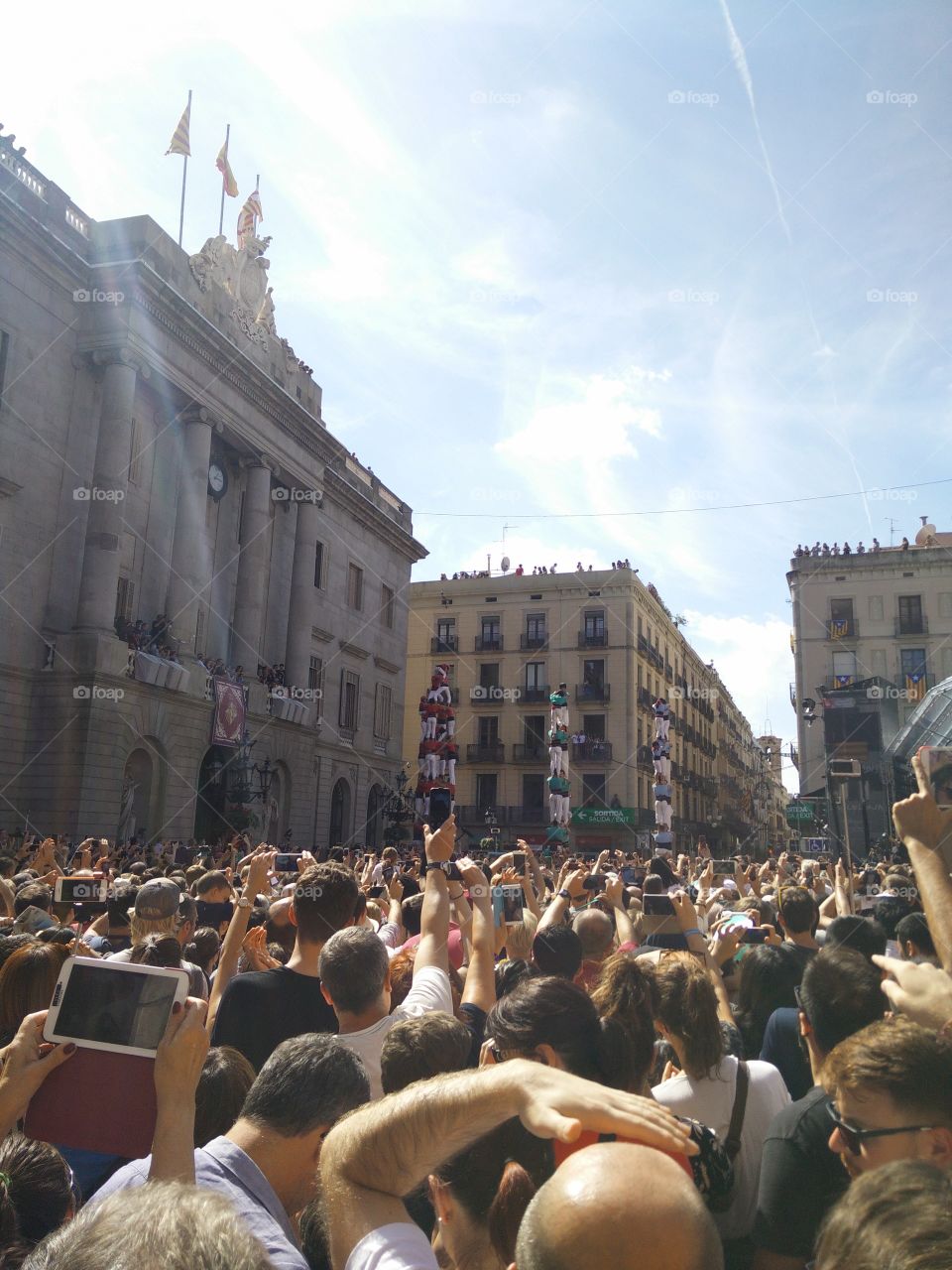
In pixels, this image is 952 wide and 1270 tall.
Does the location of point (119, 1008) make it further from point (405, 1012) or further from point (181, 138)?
point (181, 138)

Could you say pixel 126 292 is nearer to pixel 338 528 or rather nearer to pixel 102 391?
pixel 102 391

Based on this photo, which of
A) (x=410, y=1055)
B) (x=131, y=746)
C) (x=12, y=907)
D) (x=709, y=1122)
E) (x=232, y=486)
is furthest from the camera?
(x=232, y=486)

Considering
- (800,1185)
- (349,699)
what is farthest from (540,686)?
(800,1185)

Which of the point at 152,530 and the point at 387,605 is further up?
the point at 387,605

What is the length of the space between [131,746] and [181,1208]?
2371cm

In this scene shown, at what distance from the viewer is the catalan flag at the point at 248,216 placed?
3072 cm

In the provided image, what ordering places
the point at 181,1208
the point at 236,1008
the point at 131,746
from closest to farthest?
the point at 181,1208 < the point at 236,1008 < the point at 131,746

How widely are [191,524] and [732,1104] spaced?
2644 centimetres

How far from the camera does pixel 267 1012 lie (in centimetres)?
388

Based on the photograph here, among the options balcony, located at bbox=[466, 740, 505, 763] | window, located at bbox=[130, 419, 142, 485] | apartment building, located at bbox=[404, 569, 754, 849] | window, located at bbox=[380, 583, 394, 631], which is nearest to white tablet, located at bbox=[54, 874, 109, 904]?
window, located at bbox=[130, 419, 142, 485]

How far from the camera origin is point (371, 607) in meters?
39.9

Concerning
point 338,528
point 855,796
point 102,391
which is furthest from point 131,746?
point 855,796

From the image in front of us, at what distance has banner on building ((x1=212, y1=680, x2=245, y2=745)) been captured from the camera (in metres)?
26.5

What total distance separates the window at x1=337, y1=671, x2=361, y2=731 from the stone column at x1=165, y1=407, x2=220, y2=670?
10025mm
